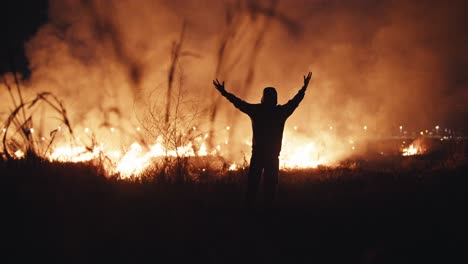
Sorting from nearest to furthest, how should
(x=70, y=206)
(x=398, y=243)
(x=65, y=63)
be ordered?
1. (x=398, y=243)
2. (x=70, y=206)
3. (x=65, y=63)

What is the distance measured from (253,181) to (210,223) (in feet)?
2.78

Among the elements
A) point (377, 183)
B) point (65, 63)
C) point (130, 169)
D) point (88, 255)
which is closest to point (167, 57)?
point (65, 63)

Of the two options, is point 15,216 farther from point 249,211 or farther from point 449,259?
point 449,259

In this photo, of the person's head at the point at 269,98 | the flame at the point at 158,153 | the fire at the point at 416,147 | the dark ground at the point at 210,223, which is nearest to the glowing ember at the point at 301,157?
the flame at the point at 158,153

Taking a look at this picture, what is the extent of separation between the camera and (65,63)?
14.1m

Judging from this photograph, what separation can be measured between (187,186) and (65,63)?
1124cm

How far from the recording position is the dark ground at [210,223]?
10.2 feet

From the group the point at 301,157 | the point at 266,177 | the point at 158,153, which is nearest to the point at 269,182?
the point at 266,177

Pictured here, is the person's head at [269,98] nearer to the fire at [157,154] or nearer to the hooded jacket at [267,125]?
the hooded jacket at [267,125]

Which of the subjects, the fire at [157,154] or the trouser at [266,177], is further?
the fire at [157,154]

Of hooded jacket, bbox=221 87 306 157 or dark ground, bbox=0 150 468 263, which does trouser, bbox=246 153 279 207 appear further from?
dark ground, bbox=0 150 468 263

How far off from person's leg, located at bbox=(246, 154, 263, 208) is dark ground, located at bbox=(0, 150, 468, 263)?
0.18 meters

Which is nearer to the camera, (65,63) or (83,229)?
(83,229)

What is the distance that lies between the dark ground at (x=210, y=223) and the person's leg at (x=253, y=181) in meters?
0.18
